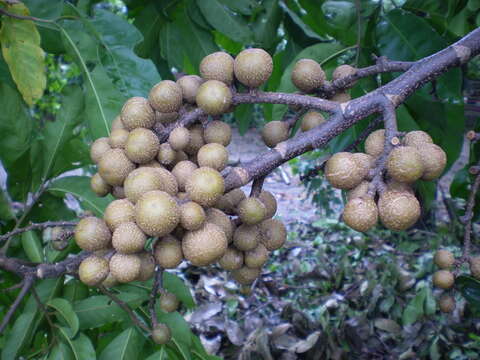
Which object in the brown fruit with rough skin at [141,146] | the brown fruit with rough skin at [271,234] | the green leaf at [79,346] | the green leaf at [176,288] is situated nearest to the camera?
the brown fruit with rough skin at [141,146]

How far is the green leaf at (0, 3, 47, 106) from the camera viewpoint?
1.13 metres

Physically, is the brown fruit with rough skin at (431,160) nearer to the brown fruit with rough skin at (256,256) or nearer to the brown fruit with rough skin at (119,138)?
the brown fruit with rough skin at (256,256)

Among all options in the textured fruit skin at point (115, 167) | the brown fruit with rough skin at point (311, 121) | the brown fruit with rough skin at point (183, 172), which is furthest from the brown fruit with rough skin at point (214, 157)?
the brown fruit with rough skin at point (311, 121)

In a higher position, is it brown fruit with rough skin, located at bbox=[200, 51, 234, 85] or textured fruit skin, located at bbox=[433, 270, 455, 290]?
brown fruit with rough skin, located at bbox=[200, 51, 234, 85]

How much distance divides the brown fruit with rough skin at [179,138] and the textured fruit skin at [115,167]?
0.08m

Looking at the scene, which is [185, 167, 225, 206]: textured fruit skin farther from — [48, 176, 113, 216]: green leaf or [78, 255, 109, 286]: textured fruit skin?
[48, 176, 113, 216]: green leaf

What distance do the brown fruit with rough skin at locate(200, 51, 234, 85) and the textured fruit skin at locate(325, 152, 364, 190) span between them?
0.26m

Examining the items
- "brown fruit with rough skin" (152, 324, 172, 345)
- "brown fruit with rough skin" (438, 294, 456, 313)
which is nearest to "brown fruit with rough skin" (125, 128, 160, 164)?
"brown fruit with rough skin" (152, 324, 172, 345)

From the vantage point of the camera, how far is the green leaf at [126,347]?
1185 millimetres

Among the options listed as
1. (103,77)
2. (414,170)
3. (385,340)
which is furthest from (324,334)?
(414,170)

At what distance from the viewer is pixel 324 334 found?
9.28 feet

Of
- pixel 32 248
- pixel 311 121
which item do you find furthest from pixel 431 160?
pixel 32 248

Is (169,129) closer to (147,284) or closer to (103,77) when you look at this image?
(103,77)

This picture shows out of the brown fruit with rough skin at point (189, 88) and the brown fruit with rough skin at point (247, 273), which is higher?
the brown fruit with rough skin at point (189, 88)
